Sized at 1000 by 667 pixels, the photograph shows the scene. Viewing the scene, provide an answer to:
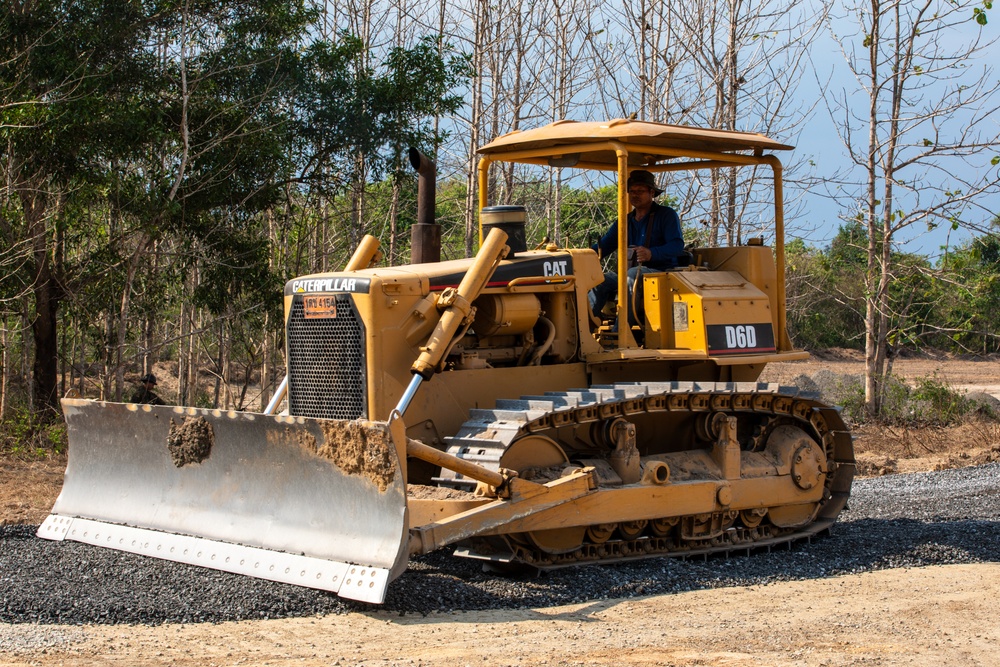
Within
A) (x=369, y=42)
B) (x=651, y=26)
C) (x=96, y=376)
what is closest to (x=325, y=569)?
(x=369, y=42)

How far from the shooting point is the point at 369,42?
16188 millimetres

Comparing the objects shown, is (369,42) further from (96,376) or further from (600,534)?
(600,534)

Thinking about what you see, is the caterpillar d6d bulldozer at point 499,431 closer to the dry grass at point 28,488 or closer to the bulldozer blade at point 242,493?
the bulldozer blade at point 242,493

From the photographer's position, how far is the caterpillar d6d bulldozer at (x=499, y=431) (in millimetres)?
6176

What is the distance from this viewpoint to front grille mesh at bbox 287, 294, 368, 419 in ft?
22.6

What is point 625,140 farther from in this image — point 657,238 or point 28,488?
point 28,488

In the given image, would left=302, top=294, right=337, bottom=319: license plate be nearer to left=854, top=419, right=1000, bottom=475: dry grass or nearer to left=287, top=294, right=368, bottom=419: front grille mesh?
left=287, top=294, right=368, bottom=419: front grille mesh

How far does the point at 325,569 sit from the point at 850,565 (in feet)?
11.4

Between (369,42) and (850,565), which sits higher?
(369,42)

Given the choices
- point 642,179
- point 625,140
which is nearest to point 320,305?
point 625,140

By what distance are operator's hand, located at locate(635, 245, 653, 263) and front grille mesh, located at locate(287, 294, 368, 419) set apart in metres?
2.15

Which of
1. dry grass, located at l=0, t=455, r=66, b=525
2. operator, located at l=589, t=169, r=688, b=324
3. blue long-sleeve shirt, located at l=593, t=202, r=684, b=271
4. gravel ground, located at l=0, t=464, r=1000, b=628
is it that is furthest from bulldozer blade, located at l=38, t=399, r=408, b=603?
blue long-sleeve shirt, located at l=593, t=202, r=684, b=271

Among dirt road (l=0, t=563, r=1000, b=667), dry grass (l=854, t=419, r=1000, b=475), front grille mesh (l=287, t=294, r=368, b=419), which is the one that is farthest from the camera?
dry grass (l=854, t=419, r=1000, b=475)

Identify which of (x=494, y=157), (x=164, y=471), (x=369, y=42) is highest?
(x=369, y=42)
